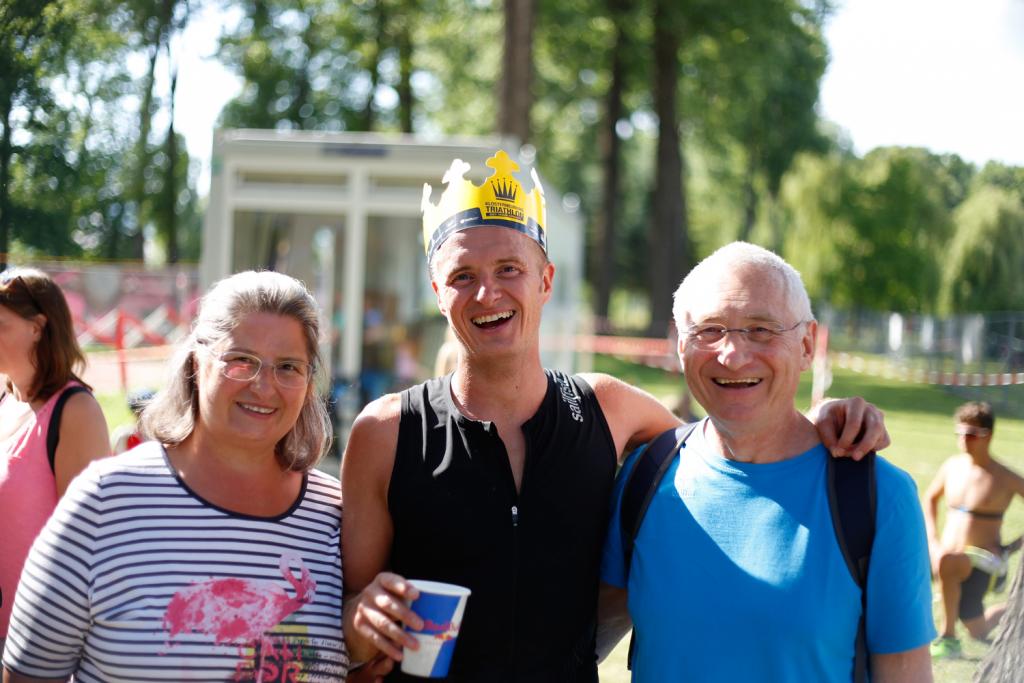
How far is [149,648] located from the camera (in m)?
1.99

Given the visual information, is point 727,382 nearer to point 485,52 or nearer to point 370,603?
point 370,603

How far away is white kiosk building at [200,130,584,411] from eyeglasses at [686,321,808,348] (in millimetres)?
5048

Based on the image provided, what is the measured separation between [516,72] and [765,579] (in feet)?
42.7

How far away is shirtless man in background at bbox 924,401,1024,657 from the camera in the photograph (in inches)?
221

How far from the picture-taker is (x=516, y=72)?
46.6 ft

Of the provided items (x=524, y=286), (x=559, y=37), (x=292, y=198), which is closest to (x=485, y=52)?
(x=559, y=37)

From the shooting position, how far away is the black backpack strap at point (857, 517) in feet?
6.76

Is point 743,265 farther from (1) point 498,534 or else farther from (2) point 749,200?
(2) point 749,200

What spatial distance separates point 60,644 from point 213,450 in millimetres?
524

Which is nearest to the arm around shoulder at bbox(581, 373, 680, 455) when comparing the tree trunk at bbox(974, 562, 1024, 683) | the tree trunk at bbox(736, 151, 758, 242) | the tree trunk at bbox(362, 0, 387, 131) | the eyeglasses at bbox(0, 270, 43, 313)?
the tree trunk at bbox(974, 562, 1024, 683)

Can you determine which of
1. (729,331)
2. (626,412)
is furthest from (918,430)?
(729,331)

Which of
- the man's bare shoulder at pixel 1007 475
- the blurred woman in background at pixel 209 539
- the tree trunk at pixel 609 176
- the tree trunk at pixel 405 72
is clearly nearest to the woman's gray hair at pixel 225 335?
the blurred woman in background at pixel 209 539

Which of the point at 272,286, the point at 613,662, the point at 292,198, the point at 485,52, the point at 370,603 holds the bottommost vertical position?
the point at 613,662

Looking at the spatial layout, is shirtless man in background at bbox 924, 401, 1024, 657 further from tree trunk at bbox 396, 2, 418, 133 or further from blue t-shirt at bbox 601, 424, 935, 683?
tree trunk at bbox 396, 2, 418, 133
